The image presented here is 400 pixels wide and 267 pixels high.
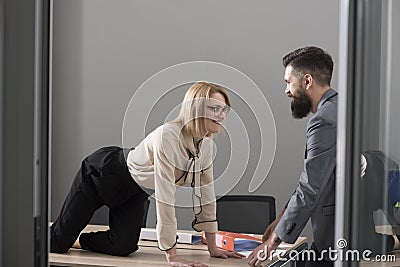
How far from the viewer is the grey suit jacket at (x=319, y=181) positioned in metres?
1.61

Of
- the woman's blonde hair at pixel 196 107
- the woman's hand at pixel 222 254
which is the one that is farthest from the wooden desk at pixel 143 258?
the woman's blonde hair at pixel 196 107

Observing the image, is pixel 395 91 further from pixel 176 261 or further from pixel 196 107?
pixel 176 261

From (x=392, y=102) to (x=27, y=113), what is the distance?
90 cm

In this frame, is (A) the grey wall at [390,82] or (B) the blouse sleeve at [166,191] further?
(B) the blouse sleeve at [166,191]

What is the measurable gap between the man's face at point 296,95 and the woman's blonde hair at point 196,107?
0.15 meters

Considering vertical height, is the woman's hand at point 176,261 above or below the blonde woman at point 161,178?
below

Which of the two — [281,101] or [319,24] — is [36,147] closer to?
[281,101]

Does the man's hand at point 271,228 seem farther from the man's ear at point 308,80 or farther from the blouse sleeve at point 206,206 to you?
the man's ear at point 308,80

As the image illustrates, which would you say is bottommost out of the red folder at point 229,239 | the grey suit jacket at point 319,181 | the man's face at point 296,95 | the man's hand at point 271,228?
the red folder at point 229,239

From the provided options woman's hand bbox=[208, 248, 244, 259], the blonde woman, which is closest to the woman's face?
the blonde woman

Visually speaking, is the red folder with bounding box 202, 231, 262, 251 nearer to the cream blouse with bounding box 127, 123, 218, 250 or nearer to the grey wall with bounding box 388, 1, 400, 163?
the cream blouse with bounding box 127, 123, 218, 250

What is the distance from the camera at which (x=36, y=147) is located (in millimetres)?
1795

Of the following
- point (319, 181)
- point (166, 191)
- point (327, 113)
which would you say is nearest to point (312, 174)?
point (319, 181)

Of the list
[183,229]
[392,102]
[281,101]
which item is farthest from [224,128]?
[392,102]
